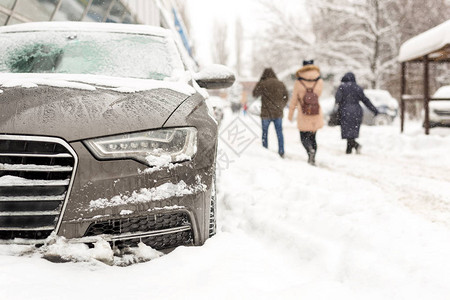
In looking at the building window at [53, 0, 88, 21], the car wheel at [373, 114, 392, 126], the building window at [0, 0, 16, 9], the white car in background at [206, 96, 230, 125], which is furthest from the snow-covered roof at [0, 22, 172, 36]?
the car wheel at [373, 114, 392, 126]

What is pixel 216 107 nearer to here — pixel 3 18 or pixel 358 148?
pixel 358 148

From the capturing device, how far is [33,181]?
2045mm

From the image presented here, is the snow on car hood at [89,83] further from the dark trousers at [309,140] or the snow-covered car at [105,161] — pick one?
the dark trousers at [309,140]

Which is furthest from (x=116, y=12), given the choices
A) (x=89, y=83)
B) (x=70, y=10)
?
(x=89, y=83)

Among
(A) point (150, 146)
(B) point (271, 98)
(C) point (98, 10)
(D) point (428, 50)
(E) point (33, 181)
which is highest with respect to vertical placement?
(C) point (98, 10)

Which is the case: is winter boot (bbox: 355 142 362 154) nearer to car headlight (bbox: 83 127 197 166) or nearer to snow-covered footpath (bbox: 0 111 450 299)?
snow-covered footpath (bbox: 0 111 450 299)

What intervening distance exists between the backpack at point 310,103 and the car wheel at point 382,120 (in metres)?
12.2

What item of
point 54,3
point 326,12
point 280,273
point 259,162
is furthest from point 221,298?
point 326,12

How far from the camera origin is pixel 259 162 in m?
6.82

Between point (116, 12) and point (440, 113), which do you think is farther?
point (116, 12)

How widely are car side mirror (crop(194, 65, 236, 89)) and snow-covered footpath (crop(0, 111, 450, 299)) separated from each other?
3.64ft

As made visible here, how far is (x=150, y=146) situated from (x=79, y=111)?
1.38 feet

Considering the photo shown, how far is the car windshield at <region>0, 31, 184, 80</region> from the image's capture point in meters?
3.22

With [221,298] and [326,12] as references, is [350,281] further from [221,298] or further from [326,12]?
[326,12]
